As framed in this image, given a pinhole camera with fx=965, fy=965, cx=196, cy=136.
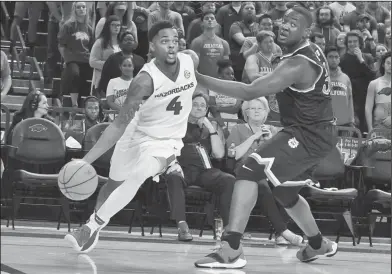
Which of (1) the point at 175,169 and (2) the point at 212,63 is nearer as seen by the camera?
(1) the point at 175,169

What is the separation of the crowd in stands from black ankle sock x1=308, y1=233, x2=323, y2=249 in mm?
1946

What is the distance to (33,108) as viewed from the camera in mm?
12109

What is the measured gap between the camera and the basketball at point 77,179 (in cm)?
829

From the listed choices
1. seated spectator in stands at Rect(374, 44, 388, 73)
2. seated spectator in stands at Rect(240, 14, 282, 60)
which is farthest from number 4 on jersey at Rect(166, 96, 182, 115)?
seated spectator in stands at Rect(374, 44, 388, 73)

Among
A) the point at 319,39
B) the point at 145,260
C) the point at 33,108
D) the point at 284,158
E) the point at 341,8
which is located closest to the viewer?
the point at 284,158

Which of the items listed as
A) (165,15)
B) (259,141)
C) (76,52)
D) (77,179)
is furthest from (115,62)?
(77,179)

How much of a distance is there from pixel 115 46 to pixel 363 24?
486cm

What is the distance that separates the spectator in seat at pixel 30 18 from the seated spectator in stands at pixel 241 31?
3247 mm

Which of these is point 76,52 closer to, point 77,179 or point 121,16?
point 121,16

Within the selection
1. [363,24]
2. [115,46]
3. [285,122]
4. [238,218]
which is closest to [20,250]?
[238,218]

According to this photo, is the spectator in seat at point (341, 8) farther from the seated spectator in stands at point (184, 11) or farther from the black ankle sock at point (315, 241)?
the black ankle sock at point (315, 241)

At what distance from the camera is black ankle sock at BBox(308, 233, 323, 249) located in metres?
8.54

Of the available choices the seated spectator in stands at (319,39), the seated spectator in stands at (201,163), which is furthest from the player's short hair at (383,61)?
the seated spectator in stands at (201,163)

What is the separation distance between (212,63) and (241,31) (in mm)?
1311
